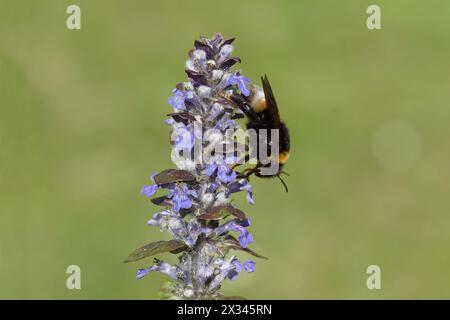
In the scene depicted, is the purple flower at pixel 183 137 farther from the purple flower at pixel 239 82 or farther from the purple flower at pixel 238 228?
the purple flower at pixel 238 228

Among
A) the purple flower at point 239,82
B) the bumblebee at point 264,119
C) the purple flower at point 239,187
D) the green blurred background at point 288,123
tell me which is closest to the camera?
the purple flower at point 239,82

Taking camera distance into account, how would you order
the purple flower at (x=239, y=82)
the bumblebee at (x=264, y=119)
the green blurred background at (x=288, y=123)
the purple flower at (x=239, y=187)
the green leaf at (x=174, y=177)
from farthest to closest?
1. the green blurred background at (x=288, y=123)
2. the bumblebee at (x=264, y=119)
3. the purple flower at (x=239, y=187)
4. the purple flower at (x=239, y=82)
5. the green leaf at (x=174, y=177)

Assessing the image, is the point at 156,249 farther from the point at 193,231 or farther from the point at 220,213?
the point at 220,213

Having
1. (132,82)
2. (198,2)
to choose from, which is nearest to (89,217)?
(132,82)

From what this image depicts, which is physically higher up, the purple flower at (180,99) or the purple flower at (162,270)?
the purple flower at (180,99)

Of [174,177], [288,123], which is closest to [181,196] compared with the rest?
[174,177]

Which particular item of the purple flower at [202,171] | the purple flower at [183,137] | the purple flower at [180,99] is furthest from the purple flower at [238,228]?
the purple flower at [180,99]

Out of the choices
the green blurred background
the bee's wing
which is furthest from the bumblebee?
the green blurred background
